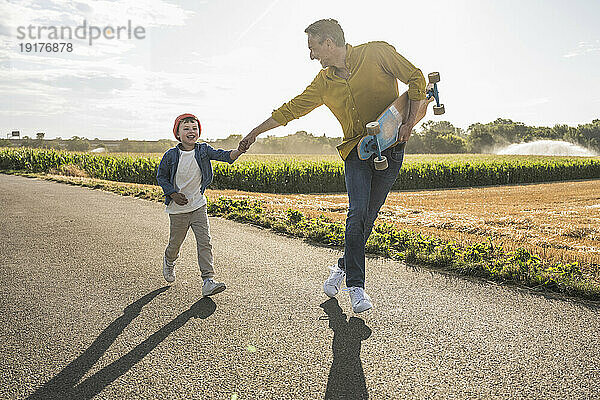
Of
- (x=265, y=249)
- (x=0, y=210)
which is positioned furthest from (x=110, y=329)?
(x=0, y=210)

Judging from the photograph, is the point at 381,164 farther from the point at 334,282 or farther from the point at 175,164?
the point at 175,164

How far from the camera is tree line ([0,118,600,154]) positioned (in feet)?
126

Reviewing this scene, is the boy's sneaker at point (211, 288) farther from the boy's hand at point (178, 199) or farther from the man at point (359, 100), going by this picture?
the man at point (359, 100)

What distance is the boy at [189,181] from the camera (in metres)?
4.34

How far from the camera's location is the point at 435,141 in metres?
67.9

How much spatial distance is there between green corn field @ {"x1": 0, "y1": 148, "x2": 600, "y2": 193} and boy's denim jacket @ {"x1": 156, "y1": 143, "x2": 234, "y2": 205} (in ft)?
58.0

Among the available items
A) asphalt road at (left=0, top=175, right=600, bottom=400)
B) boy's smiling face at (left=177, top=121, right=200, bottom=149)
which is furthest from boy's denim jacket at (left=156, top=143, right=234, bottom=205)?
asphalt road at (left=0, top=175, right=600, bottom=400)

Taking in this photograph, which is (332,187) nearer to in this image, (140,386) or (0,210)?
(0,210)

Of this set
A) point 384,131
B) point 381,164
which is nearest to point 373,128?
point 384,131

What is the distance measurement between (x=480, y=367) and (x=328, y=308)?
1.33 meters

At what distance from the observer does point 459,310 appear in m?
3.88

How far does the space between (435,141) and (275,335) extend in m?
67.5

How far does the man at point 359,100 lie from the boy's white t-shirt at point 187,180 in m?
1.23

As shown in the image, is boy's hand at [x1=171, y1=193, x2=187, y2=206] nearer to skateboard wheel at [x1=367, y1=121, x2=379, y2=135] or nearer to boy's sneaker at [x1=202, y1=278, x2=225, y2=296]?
boy's sneaker at [x1=202, y1=278, x2=225, y2=296]
